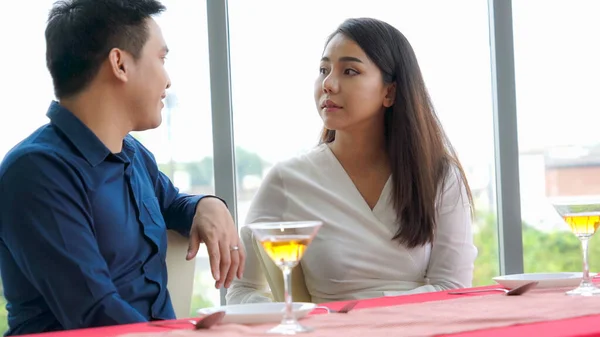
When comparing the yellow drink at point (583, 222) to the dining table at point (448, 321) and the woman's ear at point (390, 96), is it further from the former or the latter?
the woman's ear at point (390, 96)

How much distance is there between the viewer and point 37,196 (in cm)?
177

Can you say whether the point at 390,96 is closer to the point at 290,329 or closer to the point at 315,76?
the point at 315,76

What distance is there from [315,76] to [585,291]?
2.07 meters

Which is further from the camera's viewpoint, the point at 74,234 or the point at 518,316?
the point at 74,234

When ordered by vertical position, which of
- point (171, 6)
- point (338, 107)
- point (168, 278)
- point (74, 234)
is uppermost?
point (171, 6)

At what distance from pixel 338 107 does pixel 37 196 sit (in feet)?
3.62

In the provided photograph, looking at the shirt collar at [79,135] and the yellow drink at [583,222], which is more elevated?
the shirt collar at [79,135]

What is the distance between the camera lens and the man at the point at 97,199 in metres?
1.75

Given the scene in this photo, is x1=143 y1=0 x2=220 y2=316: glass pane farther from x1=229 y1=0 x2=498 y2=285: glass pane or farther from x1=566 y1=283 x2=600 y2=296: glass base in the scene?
x1=566 y1=283 x2=600 y2=296: glass base

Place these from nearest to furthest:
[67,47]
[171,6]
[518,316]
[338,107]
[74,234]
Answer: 1. [518,316]
2. [74,234]
3. [67,47]
4. [338,107]
5. [171,6]

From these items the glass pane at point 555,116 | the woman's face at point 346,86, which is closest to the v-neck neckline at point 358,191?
the woman's face at point 346,86

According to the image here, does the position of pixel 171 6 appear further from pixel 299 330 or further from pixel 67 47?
pixel 299 330

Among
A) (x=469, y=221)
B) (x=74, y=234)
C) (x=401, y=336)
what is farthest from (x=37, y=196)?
(x=469, y=221)

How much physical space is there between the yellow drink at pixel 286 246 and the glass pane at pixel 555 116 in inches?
105
